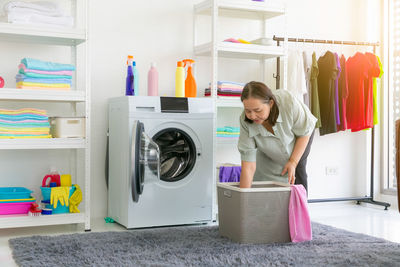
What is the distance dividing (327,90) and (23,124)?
264cm

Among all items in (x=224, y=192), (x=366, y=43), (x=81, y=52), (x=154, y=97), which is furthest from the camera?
(x=366, y=43)

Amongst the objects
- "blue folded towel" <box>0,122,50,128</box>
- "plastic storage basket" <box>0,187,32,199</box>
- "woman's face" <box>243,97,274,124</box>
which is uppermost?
"woman's face" <box>243,97,274,124</box>

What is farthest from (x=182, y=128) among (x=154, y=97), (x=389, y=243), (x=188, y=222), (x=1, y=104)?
(x=389, y=243)

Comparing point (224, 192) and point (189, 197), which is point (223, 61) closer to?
point (189, 197)

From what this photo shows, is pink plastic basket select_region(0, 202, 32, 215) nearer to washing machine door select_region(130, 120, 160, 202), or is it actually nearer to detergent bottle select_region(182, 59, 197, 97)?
washing machine door select_region(130, 120, 160, 202)

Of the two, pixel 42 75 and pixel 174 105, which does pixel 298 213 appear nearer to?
pixel 174 105

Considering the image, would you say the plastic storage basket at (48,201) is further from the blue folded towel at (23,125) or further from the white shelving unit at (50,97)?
the blue folded towel at (23,125)

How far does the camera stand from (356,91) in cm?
477

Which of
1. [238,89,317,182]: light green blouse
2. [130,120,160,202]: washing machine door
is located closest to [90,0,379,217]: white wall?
[130,120,160,202]: washing machine door

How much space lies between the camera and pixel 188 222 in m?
3.74

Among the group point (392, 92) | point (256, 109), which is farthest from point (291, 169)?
point (392, 92)

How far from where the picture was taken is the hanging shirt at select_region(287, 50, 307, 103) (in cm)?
452

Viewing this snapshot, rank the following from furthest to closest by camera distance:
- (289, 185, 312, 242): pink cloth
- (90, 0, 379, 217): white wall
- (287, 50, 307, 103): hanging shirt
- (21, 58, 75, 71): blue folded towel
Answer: (287, 50, 307, 103): hanging shirt < (90, 0, 379, 217): white wall < (21, 58, 75, 71): blue folded towel < (289, 185, 312, 242): pink cloth

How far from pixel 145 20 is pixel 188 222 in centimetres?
171
